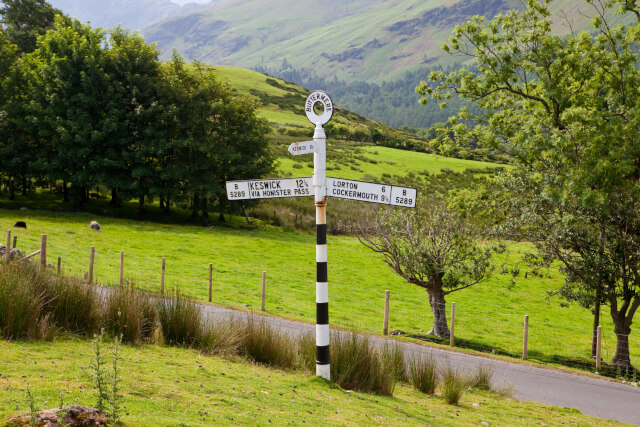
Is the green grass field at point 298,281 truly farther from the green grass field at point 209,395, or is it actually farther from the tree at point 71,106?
the green grass field at point 209,395

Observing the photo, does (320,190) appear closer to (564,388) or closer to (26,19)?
(564,388)

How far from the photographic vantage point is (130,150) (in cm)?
4806

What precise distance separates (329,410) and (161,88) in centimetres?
4566

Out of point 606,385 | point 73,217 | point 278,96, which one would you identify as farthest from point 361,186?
point 278,96

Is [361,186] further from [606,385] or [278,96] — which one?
[278,96]

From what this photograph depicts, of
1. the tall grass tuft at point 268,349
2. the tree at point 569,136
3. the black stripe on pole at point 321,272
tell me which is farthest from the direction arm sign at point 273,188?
the tree at point 569,136

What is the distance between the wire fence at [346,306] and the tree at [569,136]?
3.85m

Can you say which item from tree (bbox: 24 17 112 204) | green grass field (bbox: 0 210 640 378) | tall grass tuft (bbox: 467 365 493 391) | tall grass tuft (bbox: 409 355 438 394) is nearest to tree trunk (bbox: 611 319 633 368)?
green grass field (bbox: 0 210 640 378)

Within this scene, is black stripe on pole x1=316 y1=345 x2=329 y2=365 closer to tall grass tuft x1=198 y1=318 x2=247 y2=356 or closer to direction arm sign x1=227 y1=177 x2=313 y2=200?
tall grass tuft x1=198 y1=318 x2=247 y2=356

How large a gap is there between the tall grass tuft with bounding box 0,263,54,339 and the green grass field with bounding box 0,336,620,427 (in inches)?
14.4

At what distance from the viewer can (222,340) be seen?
33.2 ft

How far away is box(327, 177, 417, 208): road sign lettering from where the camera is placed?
835 cm

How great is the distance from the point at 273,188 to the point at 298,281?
24.7 m

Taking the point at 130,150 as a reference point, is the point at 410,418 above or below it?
below
